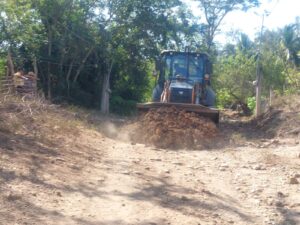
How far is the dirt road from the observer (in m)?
5.30

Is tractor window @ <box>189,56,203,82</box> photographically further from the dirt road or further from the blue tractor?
the dirt road

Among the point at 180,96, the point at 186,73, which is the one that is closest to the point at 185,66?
the point at 186,73

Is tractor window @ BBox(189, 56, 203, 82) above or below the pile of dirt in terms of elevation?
above

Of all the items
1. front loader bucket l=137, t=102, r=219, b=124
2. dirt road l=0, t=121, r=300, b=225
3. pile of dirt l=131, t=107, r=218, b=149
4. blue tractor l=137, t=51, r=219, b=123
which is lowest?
dirt road l=0, t=121, r=300, b=225

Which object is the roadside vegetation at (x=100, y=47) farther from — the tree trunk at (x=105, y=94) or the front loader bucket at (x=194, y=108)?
the front loader bucket at (x=194, y=108)

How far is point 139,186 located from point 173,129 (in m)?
5.13

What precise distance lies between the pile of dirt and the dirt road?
1516 mm

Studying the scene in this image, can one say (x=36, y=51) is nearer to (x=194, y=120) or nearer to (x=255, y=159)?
(x=194, y=120)

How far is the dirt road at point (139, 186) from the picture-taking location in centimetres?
530

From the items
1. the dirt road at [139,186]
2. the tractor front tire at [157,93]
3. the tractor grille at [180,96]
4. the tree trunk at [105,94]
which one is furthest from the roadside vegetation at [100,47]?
the dirt road at [139,186]

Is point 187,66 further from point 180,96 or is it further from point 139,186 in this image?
point 139,186

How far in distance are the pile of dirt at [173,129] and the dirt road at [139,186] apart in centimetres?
152

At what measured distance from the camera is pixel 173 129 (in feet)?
38.4

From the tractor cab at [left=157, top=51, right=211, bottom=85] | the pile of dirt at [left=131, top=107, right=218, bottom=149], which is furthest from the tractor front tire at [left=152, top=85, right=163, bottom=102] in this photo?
the pile of dirt at [left=131, top=107, right=218, bottom=149]
